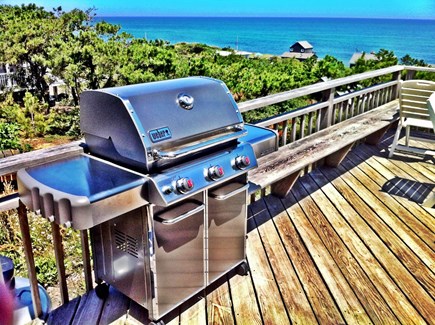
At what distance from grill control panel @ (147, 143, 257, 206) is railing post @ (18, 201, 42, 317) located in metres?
0.63

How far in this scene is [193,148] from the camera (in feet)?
6.26

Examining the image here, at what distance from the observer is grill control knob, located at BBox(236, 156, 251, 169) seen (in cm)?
212

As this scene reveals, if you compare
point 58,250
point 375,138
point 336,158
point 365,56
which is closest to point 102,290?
point 58,250

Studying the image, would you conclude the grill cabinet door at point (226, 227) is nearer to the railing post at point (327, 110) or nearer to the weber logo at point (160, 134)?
the weber logo at point (160, 134)

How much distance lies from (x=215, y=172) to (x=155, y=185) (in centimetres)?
35

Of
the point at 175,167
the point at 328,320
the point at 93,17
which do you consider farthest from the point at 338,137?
the point at 93,17

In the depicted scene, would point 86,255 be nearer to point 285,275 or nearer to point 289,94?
point 285,275

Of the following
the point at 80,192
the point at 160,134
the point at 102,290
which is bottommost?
the point at 102,290

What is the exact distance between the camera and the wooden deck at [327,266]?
7.34ft

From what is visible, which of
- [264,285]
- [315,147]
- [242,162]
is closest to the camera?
[242,162]

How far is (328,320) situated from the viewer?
7.27 feet

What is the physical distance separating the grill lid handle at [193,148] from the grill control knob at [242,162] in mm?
114

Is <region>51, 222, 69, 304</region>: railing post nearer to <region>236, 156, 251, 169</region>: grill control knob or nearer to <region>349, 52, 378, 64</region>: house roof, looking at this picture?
<region>236, 156, 251, 169</region>: grill control knob

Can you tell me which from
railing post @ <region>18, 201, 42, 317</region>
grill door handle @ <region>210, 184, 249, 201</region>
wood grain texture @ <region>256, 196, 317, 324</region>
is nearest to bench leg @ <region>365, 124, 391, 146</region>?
wood grain texture @ <region>256, 196, 317, 324</region>
